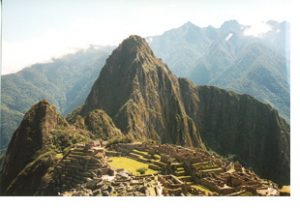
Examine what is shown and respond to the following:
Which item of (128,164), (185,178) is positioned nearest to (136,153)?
(128,164)

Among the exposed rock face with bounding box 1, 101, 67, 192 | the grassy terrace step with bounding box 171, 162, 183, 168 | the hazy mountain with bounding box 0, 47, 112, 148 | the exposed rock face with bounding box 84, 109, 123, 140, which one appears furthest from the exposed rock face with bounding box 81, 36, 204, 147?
the grassy terrace step with bounding box 171, 162, 183, 168

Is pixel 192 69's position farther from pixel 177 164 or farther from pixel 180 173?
pixel 180 173

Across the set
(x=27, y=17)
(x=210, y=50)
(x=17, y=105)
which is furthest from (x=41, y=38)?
(x=210, y=50)

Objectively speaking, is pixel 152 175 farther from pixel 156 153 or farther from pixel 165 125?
pixel 165 125

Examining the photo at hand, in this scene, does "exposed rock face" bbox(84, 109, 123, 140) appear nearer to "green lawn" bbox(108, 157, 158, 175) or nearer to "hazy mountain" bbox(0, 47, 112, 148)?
"hazy mountain" bbox(0, 47, 112, 148)
